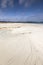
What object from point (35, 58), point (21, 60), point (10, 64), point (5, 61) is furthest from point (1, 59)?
point (35, 58)

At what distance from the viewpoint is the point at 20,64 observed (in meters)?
2.84

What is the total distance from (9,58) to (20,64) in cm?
52

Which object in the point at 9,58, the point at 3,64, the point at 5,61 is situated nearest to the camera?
the point at 3,64

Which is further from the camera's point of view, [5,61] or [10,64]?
[5,61]

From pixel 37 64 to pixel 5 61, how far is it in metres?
0.95

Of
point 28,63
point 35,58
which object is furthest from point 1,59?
point 35,58

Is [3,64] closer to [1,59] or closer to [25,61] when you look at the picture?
[1,59]

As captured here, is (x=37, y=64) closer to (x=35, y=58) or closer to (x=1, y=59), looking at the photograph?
(x=35, y=58)

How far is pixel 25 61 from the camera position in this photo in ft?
9.92

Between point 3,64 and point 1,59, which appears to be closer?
point 3,64

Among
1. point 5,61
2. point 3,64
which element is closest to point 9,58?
point 5,61

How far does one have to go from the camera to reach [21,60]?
309 centimetres

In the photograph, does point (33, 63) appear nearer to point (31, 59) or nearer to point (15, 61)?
point (31, 59)

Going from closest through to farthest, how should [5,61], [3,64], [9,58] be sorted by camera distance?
[3,64], [5,61], [9,58]
